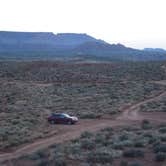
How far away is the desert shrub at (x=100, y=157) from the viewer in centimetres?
2217

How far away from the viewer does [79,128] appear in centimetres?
3750

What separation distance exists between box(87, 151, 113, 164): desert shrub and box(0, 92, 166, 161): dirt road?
17.1 ft

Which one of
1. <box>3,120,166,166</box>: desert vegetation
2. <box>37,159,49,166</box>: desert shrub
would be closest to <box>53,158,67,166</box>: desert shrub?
<box>3,120,166,166</box>: desert vegetation

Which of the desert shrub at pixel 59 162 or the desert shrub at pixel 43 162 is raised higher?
the desert shrub at pixel 59 162

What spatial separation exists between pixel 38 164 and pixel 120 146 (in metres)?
4.46

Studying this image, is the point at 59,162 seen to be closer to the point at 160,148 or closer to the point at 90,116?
the point at 160,148

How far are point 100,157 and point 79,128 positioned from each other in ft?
49.7

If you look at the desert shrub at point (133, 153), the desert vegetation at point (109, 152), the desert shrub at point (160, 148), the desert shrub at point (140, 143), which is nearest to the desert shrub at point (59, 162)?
the desert vegetation at point (109, 152)

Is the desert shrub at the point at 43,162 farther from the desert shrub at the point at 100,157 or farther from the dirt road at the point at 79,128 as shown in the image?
the dirt road at the point at 79,128

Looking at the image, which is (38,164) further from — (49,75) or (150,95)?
(49,75)

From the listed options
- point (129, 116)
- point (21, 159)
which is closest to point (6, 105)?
point (129, 116)

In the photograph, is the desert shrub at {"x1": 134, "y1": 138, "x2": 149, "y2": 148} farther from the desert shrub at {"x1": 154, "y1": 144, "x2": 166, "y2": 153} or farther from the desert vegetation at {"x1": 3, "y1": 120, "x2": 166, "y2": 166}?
the desert shrub at {"x1": 154, "y1": 144, "x2": 166, "y2": 153}

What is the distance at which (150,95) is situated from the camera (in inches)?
2354

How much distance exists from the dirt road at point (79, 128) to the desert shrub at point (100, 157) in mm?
5206
